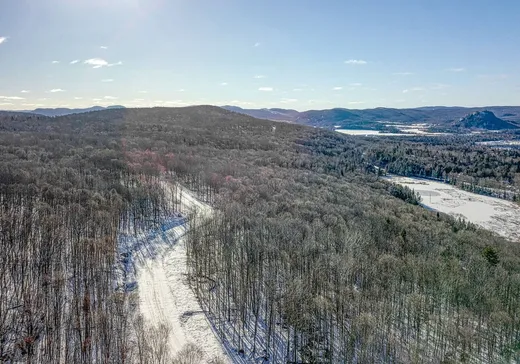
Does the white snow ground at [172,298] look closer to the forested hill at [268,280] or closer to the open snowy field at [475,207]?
the forested hill at [268,280]

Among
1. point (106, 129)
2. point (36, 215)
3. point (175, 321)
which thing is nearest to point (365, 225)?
point (175, 321)

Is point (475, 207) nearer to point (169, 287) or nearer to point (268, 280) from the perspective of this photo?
point (268, 280)

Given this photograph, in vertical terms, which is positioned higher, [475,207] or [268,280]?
[268,280]

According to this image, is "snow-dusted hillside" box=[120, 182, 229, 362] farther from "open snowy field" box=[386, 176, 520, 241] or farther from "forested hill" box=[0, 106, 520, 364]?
"open snowy field" box=[386, 176, 520, 241]

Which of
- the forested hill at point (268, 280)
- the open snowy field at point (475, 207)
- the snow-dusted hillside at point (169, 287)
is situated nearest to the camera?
the forested hill at point (268, 280)

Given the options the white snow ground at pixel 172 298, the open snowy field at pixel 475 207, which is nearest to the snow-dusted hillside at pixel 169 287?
the white snow ground at pixel 172 298

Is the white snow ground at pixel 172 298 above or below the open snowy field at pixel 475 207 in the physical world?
above

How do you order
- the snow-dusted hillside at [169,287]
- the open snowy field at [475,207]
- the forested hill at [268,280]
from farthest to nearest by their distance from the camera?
the open snowy field at [475,207] → the snow-dusted hillside at [169,287] → the forested hill at [268,280]

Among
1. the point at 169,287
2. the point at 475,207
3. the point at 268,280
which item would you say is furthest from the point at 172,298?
the point at 475,207
